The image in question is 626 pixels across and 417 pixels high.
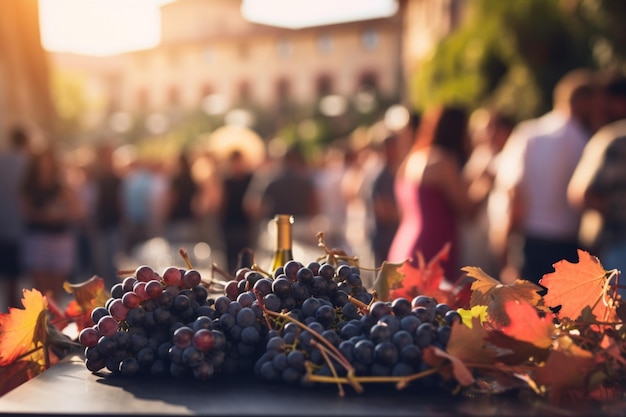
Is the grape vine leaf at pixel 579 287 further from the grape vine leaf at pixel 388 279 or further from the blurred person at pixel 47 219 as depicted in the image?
the blurred person at pixel 47 219

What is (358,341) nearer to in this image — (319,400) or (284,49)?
(319,400)

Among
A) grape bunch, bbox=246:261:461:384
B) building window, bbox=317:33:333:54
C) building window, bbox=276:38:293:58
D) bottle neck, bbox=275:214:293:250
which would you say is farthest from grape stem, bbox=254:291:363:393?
building window, bbox=276:38:293:58

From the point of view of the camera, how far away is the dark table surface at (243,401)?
0.94 metres

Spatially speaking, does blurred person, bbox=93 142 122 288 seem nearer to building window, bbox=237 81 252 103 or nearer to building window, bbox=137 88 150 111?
building window, bbox=237 81 252 103

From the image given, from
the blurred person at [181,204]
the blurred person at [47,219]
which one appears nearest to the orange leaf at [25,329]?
the blurred person at [47,219]

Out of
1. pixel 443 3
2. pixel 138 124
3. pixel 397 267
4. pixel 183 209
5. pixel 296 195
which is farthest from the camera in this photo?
pixel 138 124

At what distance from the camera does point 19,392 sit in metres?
1.03

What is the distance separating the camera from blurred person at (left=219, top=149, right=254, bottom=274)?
8.33m

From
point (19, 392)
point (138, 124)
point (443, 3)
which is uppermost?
point (443, 3)

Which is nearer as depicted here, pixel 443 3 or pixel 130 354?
pixel 130 354

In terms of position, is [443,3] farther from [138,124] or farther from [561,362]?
[138,124]

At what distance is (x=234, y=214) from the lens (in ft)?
27.3

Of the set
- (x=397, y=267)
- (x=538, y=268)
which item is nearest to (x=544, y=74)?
(x=538, y=268)

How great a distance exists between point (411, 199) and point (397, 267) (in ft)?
9.78
